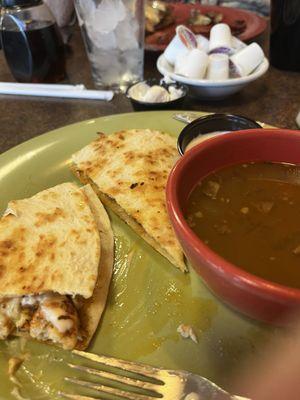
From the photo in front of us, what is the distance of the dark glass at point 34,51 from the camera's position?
233 centimetres

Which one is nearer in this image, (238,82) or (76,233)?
(76,233)

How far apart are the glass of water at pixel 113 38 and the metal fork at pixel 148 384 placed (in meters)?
1.89

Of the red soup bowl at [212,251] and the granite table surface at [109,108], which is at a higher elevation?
the red soup bowl at [212,251]

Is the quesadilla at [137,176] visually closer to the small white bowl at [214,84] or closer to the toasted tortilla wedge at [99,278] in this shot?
the toasted tortilla wedge at [99,278]

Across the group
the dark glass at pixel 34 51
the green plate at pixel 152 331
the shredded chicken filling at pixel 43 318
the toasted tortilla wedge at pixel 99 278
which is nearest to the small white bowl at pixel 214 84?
the dark glass at pixel 34 51

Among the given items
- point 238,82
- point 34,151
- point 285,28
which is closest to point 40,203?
point 34,151

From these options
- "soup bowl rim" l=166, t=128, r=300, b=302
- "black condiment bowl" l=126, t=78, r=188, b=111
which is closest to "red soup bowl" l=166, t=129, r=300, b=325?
"soup bowl rim" l=166, t=128, r=300, b=302

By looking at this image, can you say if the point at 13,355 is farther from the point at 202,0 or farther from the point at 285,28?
the point at 202,0

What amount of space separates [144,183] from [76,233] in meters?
0.35

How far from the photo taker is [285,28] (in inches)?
97.7

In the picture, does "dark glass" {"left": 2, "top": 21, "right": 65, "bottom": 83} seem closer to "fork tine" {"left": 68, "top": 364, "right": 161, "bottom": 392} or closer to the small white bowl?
the small white bowl

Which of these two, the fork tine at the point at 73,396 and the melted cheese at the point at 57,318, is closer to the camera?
the fork tine at the point at 73,396

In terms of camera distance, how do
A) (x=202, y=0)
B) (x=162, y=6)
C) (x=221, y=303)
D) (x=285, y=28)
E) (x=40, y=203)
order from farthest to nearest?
1. (x=202, y=0)
2. (x=162, y=6)
3. (x=285, y=28)
4. (x=40, y=203)
5. (x=221, y=303)

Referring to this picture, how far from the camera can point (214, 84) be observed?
2.18 meters
